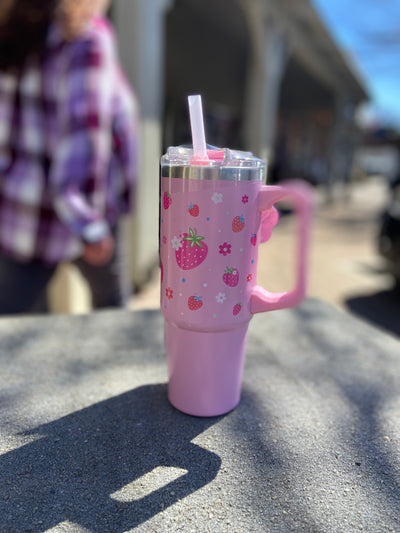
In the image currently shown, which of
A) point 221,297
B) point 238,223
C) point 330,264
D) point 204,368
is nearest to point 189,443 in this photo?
point 204,368

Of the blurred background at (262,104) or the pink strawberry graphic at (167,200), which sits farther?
the blurred background at (262,104)

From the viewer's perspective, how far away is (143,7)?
2.34 meters

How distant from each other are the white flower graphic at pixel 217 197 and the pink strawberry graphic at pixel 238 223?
0.03 m

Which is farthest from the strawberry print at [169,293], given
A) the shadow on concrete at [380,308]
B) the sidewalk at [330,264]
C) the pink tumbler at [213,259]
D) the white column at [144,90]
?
the shadow on concrete at [380,308]

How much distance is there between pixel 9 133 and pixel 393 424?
104 cm

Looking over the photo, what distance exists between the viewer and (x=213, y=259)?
54 cm

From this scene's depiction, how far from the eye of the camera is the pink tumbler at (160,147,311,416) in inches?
A: 20.8

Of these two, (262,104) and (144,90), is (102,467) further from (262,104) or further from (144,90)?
(262,104)

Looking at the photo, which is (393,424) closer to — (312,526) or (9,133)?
(312,526)

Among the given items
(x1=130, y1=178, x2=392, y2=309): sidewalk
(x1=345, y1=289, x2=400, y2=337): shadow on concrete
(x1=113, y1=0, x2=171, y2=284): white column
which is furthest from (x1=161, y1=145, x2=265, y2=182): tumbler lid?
(x1=345, y1=289, x2=400, y2=337): shadow on concrete

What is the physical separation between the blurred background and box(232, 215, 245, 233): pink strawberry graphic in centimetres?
51

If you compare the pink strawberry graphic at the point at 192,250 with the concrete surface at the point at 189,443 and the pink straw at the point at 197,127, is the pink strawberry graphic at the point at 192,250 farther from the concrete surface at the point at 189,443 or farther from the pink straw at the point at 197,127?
the concrete surface at the point at 189,443

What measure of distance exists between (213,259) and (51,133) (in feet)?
2.32

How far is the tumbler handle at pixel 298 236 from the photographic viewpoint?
0.53 m
